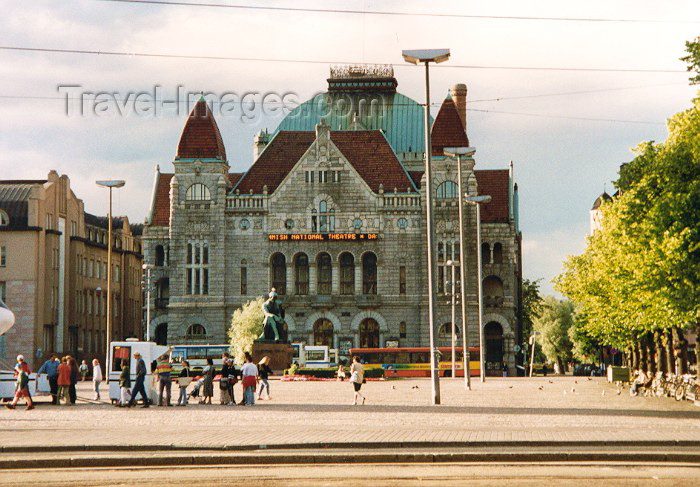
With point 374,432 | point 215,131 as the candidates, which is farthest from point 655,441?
point 215,131

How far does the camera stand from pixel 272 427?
3039 centimetres

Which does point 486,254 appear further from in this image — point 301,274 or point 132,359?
point 132,359

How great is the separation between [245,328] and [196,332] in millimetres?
8957

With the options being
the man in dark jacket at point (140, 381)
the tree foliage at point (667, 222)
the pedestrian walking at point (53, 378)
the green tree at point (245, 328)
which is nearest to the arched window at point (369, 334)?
the green tree at point (245, 328)

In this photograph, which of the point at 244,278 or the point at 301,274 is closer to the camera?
the point at 244,278

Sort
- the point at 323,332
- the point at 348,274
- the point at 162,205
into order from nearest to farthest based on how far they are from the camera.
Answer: the point at 323,332 < the point at 348,274 < the point at 162,205

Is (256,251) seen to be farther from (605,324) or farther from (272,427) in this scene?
(272,427)

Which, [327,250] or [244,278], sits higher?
[327,250]

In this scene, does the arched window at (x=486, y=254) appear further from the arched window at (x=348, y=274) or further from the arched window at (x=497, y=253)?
the arched window at (x=348, y=274)

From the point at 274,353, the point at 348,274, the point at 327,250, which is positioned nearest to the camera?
the point at 274,353

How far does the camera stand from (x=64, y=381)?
43.8m

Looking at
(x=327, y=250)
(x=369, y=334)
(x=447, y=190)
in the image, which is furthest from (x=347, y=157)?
(x=369, y=334)

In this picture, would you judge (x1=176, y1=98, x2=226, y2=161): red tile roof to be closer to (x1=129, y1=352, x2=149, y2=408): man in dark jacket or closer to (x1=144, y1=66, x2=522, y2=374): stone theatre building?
(x1=144, y1=66, x2=522, y2=374): stone theatre building

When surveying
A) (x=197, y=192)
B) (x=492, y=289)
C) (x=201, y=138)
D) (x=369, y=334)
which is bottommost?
(x=369, y=334)
